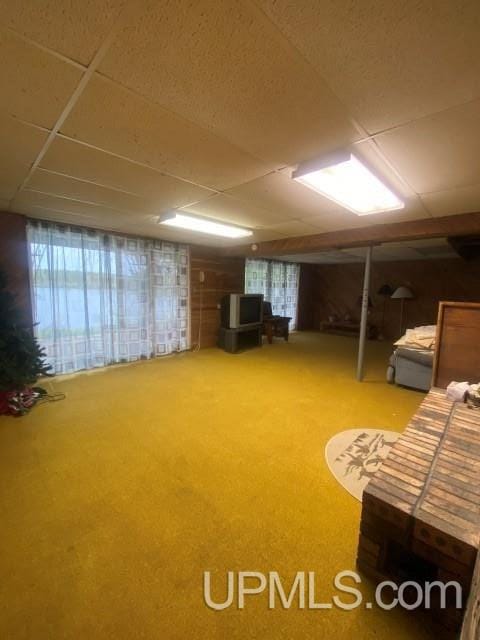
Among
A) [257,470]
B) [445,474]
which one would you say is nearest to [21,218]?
[257,470]

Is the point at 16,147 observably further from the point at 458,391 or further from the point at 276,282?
the point at 276,282

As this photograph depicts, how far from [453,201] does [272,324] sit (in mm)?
4175

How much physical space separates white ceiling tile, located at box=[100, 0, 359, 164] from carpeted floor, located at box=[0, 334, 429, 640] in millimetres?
2017

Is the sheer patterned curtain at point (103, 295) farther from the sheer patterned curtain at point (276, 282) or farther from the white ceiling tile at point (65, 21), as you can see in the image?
the white ceiling tile at point (65, 21)

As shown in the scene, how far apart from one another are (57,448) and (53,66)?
2.31m

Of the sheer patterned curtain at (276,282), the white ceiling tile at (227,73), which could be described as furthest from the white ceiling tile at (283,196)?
the sheer patterned curtain at (276,282)

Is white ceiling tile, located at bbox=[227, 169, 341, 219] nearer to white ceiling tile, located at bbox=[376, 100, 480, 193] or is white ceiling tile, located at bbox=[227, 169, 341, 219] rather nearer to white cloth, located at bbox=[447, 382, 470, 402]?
white ceiling tile, located at bbox=[376, 100, 480, 193]

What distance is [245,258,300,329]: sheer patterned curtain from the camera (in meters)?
6.37

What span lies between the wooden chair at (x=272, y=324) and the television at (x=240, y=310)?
0.53m

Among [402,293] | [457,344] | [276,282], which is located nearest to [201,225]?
[457,344]

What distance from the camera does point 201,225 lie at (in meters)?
3.28

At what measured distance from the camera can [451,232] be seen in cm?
270

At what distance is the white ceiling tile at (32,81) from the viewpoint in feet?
2.91

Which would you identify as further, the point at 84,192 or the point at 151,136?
the point at 84,192
